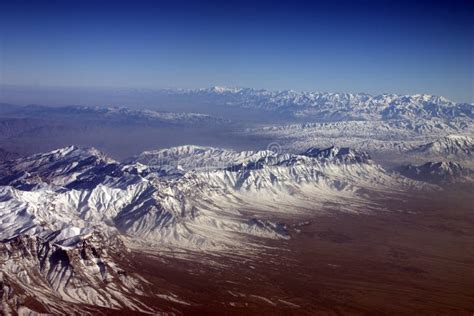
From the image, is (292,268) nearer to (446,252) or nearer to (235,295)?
(235,295)

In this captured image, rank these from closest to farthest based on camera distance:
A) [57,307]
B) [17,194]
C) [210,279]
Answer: [57,307] → [210,279] → [17,194]

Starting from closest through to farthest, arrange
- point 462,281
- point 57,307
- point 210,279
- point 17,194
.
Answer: point 57,307
point 210,279
point 462,281
point 17,194

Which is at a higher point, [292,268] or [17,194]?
[17,194]

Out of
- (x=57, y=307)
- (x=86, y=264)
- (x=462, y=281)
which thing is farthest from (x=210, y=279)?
(x=462, y=281)

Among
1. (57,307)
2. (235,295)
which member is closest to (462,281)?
(235,295)

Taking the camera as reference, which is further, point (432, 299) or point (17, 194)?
point (17, 194)

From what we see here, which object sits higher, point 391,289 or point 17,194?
point 17,194

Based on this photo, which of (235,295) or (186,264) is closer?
(235,295)

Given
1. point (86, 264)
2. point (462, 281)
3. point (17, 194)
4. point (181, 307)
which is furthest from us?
point (17, 194)

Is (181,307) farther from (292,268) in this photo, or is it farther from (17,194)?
(17,194)
